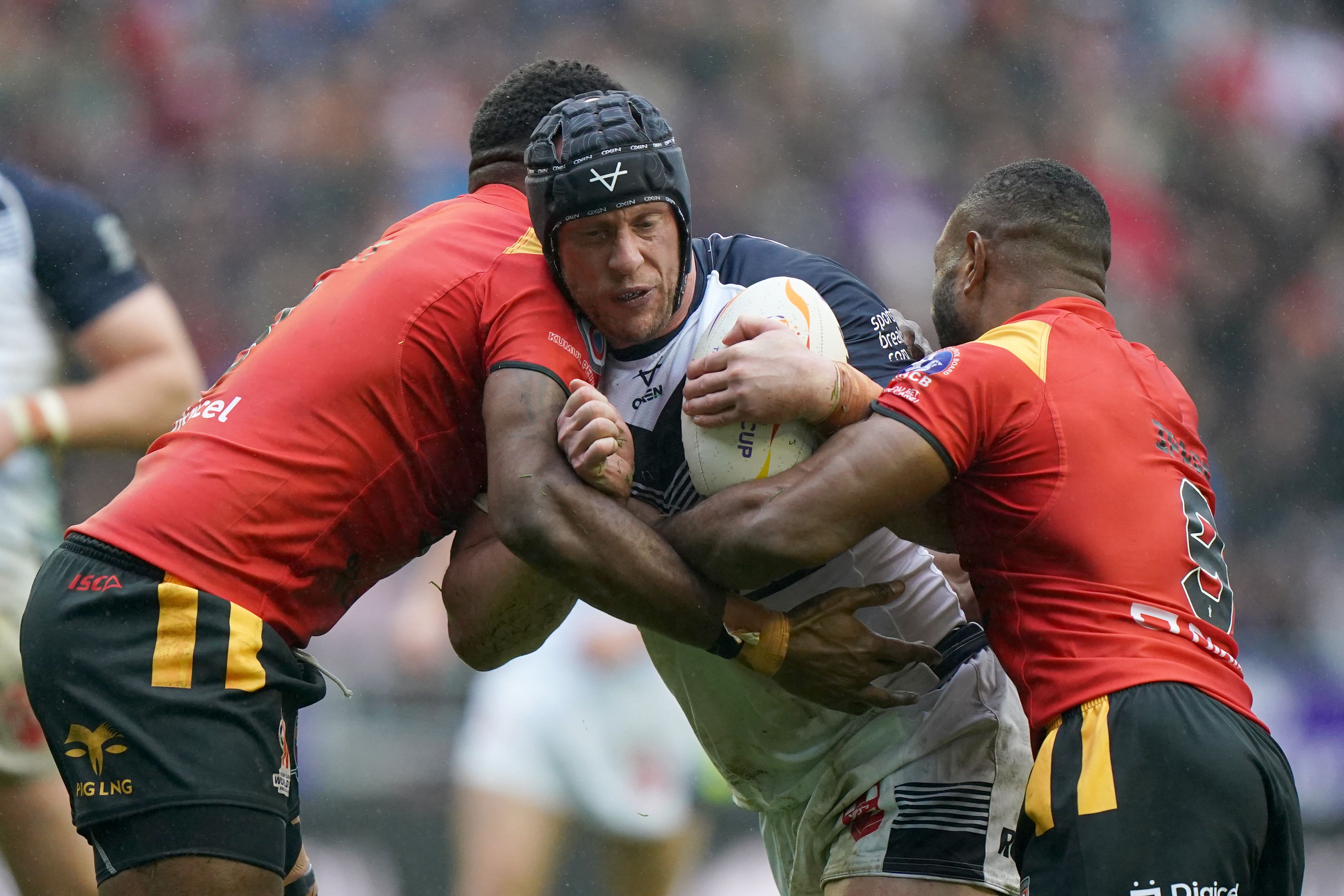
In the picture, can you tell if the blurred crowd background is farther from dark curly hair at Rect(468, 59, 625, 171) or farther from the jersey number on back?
the jersey number on back

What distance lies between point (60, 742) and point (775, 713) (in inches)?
67.5

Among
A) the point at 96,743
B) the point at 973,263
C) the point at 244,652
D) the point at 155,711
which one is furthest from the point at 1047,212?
the point at 96,743

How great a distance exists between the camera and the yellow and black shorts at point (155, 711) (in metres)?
2.92

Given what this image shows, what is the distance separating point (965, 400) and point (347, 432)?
4.58 feet

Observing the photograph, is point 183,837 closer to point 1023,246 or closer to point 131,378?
point 1023,246

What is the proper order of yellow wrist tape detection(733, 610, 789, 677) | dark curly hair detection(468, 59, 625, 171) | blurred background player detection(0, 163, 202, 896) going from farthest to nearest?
1. blurred background player detection(0, 163, 202, 896)
2. dark curly hair detection(468, 59, 625, 171)
3. yellow wrist tape detection(733, 610, 789, 677)

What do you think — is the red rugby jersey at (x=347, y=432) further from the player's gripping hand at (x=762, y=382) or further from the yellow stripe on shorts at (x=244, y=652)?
the player's gripping hand at (x=762, y=382)

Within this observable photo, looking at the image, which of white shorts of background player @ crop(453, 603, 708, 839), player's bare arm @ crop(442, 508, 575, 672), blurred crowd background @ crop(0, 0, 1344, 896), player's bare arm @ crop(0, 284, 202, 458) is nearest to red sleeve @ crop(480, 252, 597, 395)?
player's bare arm @ crop(442, 508, 575, 672)

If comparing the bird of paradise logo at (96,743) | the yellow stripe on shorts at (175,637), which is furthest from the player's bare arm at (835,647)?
the bird of paradise logo at (96,743)

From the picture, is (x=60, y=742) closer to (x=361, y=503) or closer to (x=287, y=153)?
(x=361, y=503)

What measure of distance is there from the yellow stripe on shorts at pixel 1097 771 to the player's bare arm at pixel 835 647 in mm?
583

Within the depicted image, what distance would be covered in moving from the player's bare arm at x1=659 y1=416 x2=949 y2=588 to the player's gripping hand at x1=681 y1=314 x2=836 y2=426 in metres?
0.11

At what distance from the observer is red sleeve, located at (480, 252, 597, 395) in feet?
10.1

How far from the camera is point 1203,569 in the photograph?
305 cm
